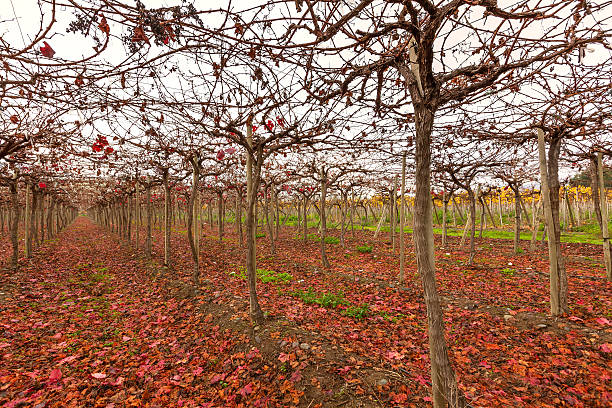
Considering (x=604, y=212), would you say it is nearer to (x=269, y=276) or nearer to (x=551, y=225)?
(x=551, y=225)

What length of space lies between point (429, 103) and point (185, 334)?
5978mm

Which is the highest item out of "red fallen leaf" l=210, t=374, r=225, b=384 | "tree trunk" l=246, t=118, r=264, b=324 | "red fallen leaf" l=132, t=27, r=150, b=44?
"red fallen leaf" l=132, t=27, r=150, b=44

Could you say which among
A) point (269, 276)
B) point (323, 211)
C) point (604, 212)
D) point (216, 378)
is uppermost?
point (323, 211)

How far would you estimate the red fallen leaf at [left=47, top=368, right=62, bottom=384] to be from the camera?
365 cm

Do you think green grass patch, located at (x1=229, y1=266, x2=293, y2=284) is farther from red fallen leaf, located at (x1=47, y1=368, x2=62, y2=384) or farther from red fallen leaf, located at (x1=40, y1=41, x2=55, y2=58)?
red fallen leaf, located at (x1=40, y1=41, x2=55, y2=58)

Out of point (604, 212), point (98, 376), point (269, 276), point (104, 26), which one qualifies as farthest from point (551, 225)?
point (98, 376)

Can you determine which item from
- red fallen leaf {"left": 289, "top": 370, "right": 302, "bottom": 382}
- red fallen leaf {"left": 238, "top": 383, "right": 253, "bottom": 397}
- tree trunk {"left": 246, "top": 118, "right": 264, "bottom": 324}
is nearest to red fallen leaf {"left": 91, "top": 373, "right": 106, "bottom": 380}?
red fallen leaf {"left": 238, "top": 383, "right": 253, "bottom": 397}

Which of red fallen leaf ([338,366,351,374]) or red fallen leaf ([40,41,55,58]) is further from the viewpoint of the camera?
red fallen leaf ([338,366,351,374])

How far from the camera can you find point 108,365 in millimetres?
4125

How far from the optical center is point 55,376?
372 centimetres

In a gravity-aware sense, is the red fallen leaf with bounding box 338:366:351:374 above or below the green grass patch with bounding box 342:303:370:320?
above

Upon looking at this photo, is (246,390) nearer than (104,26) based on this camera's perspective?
No

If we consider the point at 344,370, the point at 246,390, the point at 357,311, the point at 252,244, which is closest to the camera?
the point at 246,390

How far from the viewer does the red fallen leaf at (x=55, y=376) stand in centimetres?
365
